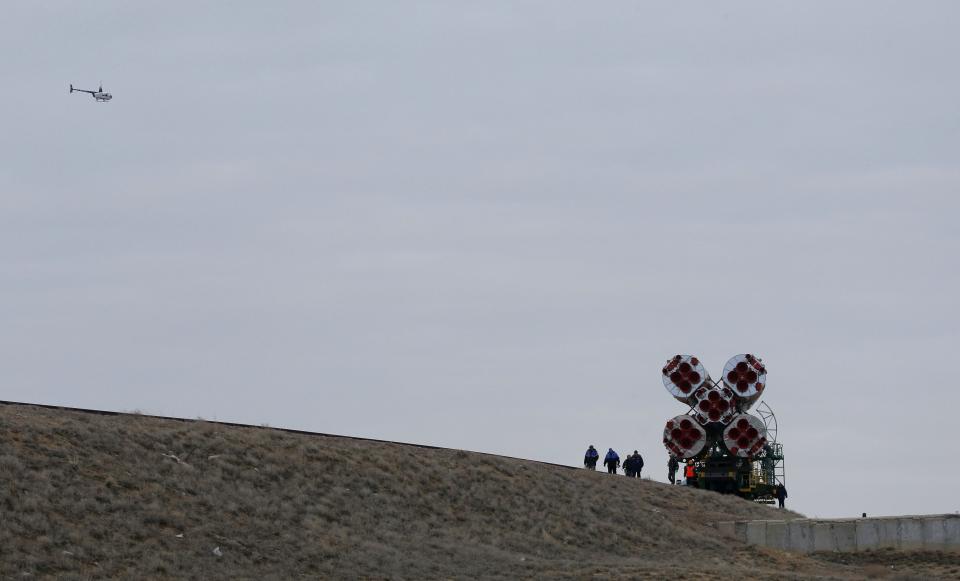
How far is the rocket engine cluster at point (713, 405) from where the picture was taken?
53.0 m

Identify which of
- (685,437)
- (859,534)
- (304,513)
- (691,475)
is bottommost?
(304,513)

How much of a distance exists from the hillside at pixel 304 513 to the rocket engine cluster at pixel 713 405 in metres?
8.55

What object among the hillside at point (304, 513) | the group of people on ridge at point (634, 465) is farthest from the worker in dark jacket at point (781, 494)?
the hillside at point (304, 513)

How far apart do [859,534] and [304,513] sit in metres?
17.5

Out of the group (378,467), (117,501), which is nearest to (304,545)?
(117,501)

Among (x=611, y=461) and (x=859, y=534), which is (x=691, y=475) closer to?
(x=611, y=461)

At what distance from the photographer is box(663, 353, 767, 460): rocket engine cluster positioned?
53.0 metres

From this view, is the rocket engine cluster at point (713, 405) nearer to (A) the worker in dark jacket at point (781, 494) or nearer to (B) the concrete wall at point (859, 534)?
(A) the worker in dark jacket at point (781, 494)

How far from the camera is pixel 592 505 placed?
4094cm

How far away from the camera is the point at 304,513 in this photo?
32.2m

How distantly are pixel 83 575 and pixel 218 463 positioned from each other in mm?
9349

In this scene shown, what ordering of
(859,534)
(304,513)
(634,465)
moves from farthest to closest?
(634,465)
(859,534)
(304,513)

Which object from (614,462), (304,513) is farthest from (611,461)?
(304,513)

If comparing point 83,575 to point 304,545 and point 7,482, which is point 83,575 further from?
point 304,545
